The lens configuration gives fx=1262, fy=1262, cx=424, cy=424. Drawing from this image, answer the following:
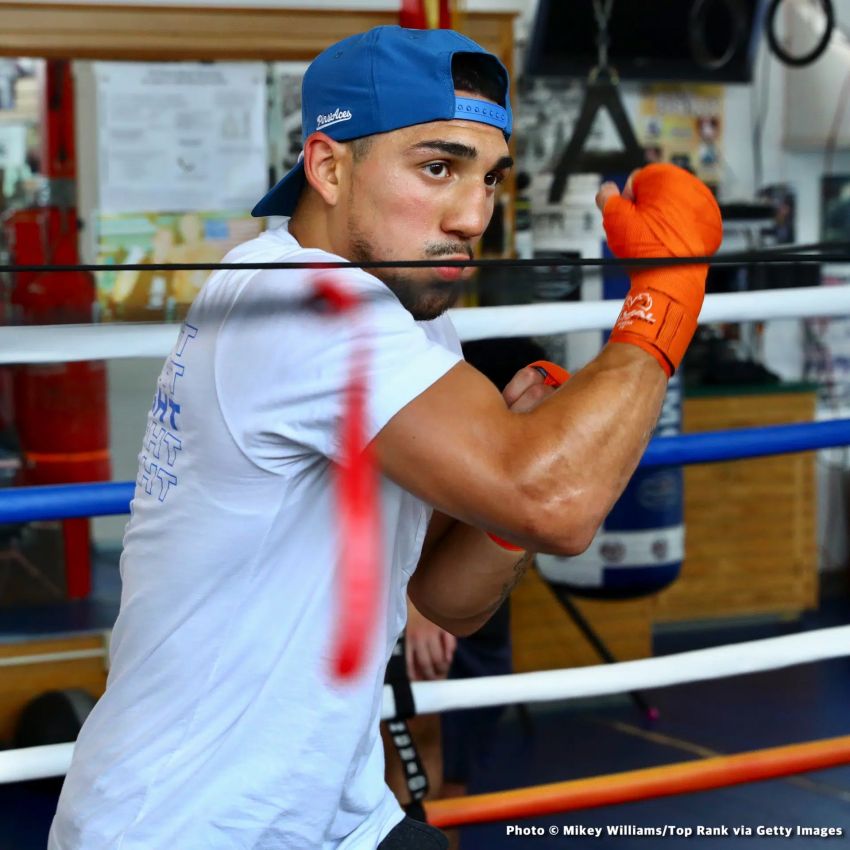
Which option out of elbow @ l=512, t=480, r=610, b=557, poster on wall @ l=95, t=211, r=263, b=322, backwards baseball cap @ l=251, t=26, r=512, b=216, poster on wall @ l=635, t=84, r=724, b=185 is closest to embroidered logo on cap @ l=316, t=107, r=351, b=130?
backwards baseball cap @ l=251, t=26, r=512, b=216

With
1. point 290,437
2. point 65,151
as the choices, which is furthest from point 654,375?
point 65,151

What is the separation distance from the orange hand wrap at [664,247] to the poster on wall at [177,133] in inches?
95.1

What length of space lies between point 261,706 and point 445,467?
25 cm

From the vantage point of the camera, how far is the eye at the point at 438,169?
90cm

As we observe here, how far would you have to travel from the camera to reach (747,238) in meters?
3.14

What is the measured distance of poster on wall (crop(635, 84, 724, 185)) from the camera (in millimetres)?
3865

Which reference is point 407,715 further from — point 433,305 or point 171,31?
point 171,31

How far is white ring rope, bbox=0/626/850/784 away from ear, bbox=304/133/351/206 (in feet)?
2.01

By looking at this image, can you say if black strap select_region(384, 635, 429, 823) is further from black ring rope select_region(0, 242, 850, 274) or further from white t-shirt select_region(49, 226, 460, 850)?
black ring rope select_region(0, 242, 850, 274)

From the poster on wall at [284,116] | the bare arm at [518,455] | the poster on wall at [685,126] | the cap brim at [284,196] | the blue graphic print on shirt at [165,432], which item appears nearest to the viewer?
the bare arm at [518,455]

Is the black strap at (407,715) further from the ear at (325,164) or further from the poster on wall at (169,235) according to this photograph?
the poster on wall at (169,235)

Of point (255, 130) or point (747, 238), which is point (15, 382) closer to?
point (255, 130)

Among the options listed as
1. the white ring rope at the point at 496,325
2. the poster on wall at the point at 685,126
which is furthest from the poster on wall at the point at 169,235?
the white ring rope at the point at 496,325

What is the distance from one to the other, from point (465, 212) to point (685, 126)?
3.20 meters
